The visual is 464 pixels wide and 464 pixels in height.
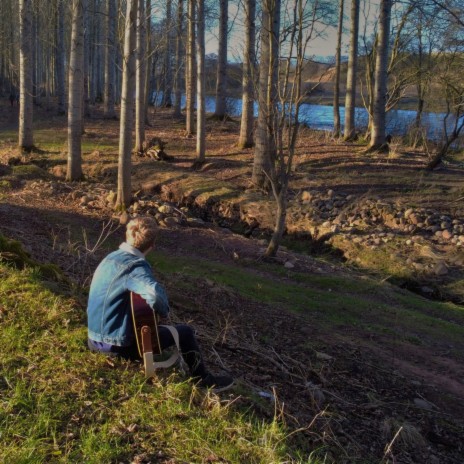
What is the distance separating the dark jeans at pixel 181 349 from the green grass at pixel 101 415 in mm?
84

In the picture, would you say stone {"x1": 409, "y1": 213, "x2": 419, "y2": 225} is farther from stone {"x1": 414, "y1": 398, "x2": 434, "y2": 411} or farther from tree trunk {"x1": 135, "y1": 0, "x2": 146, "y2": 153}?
stone {"x1": 414, "y1": 398, "x2": 434, "y2": 411}

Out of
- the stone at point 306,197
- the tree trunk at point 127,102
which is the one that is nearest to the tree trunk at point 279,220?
the tree trunk at point 127,102

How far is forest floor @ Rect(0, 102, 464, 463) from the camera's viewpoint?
505cm

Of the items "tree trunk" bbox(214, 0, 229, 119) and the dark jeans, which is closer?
A: the dark jeans

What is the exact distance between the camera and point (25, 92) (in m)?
17.6

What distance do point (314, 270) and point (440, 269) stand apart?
245 centimetres

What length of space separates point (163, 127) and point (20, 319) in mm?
24124

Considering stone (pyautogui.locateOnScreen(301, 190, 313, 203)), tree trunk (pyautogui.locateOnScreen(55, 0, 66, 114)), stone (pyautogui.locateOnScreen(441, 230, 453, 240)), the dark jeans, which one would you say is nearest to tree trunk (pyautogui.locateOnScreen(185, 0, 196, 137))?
stone (pyautogui.locateOnScreen(301, 190, 313, 203))

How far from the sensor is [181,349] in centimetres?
423

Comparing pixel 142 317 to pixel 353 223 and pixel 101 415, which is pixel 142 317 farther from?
pixel 353 223

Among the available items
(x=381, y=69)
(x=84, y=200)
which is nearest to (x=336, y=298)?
(x=84, y=200)

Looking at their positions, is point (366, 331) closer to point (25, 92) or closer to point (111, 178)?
point (111, 178)

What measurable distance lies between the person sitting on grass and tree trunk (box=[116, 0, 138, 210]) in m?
8.93

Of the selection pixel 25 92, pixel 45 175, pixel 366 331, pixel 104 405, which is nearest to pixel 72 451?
pixel 104 405
